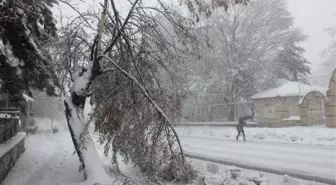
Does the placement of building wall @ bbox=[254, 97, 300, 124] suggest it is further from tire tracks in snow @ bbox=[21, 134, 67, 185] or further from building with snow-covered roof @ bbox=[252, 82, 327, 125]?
tire tracks in snow @ bbox=[21, 134, 67, 185]

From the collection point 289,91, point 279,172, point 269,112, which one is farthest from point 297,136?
point 289,91

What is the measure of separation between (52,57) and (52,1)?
1.63 meters

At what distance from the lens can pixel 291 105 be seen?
30094 mm

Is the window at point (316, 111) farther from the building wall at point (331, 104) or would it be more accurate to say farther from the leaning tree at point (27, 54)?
the leaning tree at point (27, 54)

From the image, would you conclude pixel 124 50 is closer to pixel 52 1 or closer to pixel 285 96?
pixel 52 1

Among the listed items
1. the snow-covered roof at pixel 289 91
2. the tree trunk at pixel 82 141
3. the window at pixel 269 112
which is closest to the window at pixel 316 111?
the snow-covered roof at pixel 289 91

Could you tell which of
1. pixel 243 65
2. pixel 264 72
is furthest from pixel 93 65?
pixel 264 72

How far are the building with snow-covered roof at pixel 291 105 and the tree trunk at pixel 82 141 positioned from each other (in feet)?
64.5

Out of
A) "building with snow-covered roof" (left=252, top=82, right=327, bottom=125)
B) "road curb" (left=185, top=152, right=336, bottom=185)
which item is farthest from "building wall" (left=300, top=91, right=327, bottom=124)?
"road curb" (left=185, top=152, right=336, bottom=185)

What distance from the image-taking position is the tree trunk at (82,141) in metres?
8.78

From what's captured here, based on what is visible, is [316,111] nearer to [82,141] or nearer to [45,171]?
[45,171]

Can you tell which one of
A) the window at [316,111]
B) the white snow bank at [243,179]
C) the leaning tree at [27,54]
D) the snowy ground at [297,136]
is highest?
the leaning tree at [27,54]

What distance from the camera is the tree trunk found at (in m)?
8.78

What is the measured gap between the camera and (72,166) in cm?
1231
